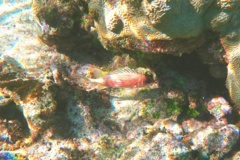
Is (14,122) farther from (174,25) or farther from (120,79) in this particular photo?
(174,25)

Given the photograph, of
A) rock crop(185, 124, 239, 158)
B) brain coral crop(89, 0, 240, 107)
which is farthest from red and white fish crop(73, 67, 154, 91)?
rock crop(185, 124, 239, 158)

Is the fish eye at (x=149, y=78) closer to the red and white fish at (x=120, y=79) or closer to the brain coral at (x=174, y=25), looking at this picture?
the red and white fish at (x=120, y=79)

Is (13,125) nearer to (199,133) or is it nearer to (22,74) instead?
(22,74)

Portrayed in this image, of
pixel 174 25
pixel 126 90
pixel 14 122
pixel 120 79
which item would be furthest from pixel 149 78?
pixel 14 122

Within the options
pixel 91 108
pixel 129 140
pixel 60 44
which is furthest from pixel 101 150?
pixel 60 44

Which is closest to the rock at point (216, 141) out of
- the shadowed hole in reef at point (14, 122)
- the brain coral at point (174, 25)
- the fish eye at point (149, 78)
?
the brain coral at point (174, 25)
